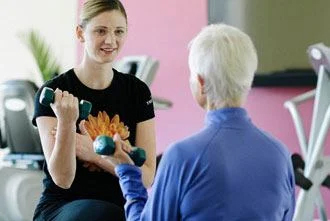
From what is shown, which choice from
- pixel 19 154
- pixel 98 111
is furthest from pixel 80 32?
pixel 19 154

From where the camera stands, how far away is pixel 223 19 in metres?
3.85

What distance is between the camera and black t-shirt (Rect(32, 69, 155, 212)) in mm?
1966

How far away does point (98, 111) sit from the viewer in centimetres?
199

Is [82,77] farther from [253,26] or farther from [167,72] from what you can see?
[167,72]

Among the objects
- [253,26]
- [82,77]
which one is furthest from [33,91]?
[82,77]

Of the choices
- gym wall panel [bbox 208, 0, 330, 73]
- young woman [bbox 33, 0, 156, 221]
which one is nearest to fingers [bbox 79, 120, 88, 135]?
young woman [bbox 33, 0, 156, 221]

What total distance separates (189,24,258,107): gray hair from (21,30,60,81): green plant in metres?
2.55

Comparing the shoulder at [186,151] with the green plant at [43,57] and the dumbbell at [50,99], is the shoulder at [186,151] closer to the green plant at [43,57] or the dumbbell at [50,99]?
the dumbbell at [50,99]

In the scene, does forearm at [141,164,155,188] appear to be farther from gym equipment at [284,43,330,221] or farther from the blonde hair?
gym equipment at [284,43,330,221]

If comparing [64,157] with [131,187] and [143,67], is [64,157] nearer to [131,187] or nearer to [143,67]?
[131,187]

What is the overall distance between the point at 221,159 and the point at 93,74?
0.69 metres

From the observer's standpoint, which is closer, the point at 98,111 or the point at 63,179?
the point at 63,179

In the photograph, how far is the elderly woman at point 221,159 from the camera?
145 cm

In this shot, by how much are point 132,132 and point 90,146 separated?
0.55 feet
